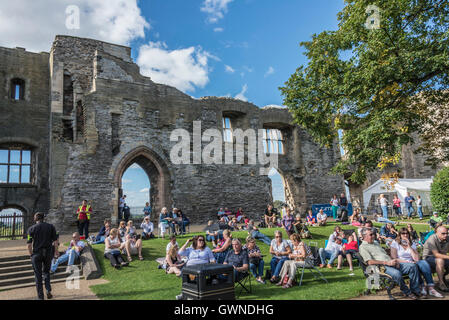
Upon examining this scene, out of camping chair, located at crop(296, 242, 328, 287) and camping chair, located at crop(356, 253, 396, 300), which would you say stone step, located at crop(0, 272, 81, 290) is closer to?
camping chair, located at crop(296, 242, 328, 287)

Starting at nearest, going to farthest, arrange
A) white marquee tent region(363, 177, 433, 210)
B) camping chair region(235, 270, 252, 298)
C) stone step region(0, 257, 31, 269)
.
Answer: camping chair region(235, 270, 252, 298)
stone step region(0, 257, 31, 269)
white marquee tent region(363, 177, 433, 210)

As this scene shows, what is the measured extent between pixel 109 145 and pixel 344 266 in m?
11.9

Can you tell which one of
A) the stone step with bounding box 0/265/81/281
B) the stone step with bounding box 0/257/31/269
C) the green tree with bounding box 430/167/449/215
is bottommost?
the stone step with bounding box 0/265/81/281

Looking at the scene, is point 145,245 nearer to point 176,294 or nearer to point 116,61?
point 176,294

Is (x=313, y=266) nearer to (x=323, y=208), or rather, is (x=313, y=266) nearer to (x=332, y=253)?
(x=332, y=253)

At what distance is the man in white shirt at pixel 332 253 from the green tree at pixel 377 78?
11.7 feet

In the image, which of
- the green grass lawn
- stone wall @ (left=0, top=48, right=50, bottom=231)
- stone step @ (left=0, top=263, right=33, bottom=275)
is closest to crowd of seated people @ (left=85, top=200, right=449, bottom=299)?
the green grass lawn

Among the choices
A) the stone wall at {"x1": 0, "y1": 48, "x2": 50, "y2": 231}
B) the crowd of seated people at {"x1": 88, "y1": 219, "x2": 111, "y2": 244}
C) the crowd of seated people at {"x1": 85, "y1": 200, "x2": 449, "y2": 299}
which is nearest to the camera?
the crowd of seated people at {"x1": 85, "y1": 200, "x2": 449, "y2": 299}

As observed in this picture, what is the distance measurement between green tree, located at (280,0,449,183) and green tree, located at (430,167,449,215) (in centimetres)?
358

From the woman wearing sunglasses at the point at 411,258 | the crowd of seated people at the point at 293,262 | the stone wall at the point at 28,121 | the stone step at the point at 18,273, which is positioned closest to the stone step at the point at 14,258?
the stone step at the point at 18,273

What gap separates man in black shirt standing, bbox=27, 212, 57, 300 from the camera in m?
6.39

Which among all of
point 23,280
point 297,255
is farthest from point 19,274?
point 297,255

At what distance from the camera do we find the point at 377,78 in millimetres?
10406

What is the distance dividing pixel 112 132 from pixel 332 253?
12.0 meters
